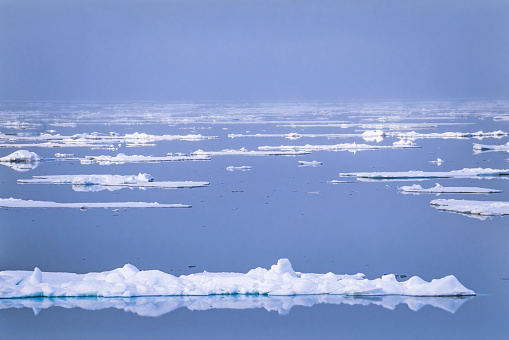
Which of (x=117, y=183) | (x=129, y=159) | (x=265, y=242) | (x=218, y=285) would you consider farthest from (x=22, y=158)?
(x=218, y=285)

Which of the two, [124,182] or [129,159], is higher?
[124,182]

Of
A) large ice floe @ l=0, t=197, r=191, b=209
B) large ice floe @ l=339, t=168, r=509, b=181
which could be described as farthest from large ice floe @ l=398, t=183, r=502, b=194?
large ice floe @ l=0, t=197, r=191, b=209

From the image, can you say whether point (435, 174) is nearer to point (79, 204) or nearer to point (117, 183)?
point (117, 183)

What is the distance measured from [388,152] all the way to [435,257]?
1157 cm

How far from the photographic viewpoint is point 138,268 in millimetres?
8148

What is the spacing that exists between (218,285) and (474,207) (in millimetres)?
5060

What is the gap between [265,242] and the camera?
958 cm

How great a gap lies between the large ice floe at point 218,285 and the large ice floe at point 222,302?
0.05 m

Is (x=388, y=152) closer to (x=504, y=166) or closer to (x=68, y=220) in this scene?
(x=504, y=166)

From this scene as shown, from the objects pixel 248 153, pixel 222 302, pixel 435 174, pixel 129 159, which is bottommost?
pixel 248 153

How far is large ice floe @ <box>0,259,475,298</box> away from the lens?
7.06 m

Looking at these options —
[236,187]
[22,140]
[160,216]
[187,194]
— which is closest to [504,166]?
[236,187]

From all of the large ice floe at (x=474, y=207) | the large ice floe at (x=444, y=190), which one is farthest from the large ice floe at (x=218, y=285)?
the large ice floe at (x=444, y=190)

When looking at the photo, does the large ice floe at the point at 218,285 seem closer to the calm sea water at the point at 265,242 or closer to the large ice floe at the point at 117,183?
the calm sea water at the point at 265,242
